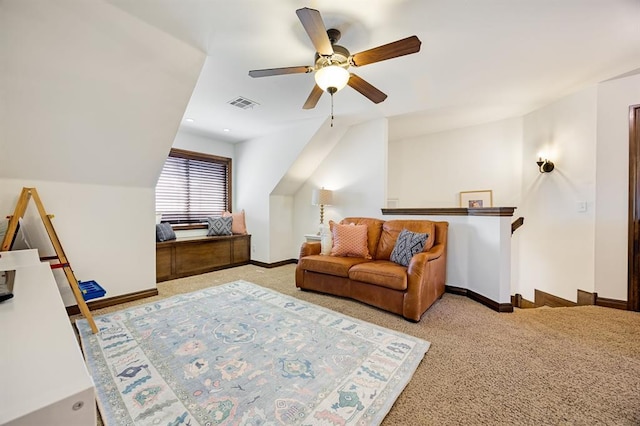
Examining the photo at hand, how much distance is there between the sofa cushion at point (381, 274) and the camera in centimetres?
242

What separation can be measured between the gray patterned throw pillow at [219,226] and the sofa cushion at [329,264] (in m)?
2.15

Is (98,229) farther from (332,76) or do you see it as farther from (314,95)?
(332,76)

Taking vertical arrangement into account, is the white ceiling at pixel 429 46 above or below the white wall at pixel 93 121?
above

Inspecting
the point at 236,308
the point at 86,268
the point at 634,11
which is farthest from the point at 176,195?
the point at 634,11

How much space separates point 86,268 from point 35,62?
193cm

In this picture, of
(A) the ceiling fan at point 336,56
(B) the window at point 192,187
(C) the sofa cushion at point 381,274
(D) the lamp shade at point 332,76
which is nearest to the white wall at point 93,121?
(A) the ceiling fan at point 336,56

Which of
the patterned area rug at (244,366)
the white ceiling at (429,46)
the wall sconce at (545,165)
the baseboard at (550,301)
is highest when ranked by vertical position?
the white ceiling at (429,46)

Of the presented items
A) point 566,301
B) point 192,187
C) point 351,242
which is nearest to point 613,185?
point 566,301

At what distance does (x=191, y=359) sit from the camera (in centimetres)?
178

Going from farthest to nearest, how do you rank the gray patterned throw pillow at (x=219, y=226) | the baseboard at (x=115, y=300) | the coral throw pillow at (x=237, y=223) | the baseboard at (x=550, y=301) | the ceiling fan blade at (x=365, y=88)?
the coral throw pillow at (x=237, y=223) < the gray patterned throw pillow at (x=219, y=226) < the baseboard at (x=550, y=301) < the baseboard at (x=115, y=300) < the ceiling fan blade at (x=365, y=88)

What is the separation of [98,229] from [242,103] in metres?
2.23

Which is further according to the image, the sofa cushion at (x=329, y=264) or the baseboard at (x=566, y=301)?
the sofa cushion at (x=329, y=264)

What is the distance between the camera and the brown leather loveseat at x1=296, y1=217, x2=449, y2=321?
2395 mm

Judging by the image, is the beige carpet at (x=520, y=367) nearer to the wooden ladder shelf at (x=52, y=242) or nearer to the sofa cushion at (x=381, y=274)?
the sofa cushion at (x=381, y=274)
